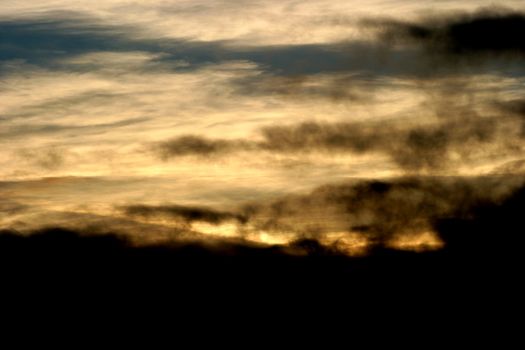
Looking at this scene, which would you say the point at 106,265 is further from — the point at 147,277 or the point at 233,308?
the point at 233,308

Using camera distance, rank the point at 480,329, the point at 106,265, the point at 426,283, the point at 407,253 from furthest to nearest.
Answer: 1. the point at 106,265
2. the point at 426,283
3. the point at 480,329
4. the point at 407,253

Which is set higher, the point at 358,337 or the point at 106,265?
the point at 106,265

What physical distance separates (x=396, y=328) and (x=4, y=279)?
44.0m

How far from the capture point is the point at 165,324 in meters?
111

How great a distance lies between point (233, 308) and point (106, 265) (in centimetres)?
1561

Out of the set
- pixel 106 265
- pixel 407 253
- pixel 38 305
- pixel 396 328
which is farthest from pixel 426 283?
pixel 38 305

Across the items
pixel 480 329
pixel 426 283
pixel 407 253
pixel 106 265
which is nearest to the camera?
pixel 407 253

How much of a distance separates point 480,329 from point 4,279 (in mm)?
51971

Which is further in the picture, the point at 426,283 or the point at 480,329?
the point at 426,283

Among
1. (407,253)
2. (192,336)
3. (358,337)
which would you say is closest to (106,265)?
(192,336)

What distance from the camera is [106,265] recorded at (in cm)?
11212

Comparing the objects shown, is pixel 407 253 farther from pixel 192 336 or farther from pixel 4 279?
pixel 4 279

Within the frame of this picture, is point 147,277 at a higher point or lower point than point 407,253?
lower

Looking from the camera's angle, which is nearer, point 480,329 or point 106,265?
point 480,329
